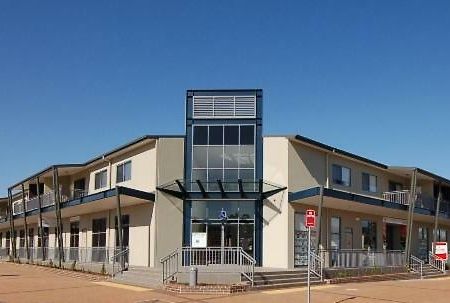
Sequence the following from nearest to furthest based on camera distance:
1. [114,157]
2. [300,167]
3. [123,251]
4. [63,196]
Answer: [123,251] < [300,167] < [114,157] < [63,196]

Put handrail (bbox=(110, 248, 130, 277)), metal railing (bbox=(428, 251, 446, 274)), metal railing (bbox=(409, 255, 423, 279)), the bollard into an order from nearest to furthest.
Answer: the bollard < handrail (bbox=(110, 248, 130, 277)) < metal railing (bbox=(409, 255, 423, 279)) < metal railing (bbox=(428, 251, 446, 274))

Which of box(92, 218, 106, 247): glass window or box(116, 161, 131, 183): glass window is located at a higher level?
box(116, 161, 131, 183): glass window

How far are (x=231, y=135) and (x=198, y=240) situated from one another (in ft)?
17.8

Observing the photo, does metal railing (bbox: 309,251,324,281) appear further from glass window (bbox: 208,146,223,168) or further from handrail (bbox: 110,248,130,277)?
handrail (bbox: 110,248,130,277)

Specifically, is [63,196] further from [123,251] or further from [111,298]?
[111,298]

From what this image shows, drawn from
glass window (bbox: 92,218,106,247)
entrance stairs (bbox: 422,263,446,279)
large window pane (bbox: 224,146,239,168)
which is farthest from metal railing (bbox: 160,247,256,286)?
entrance stairs (bbox: 422,263,446,279)

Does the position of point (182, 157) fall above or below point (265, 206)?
above

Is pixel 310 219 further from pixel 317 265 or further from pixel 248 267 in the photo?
pixel 317 265

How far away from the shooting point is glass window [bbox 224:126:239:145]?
89.9 ft

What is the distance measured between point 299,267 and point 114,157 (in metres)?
12.4

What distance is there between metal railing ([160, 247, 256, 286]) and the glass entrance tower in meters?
1.57

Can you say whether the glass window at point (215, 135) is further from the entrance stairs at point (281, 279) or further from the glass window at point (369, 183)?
the glass window at point (369, 183)

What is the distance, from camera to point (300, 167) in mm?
27641

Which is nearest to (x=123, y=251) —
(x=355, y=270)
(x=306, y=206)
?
(x=306, y=206)
